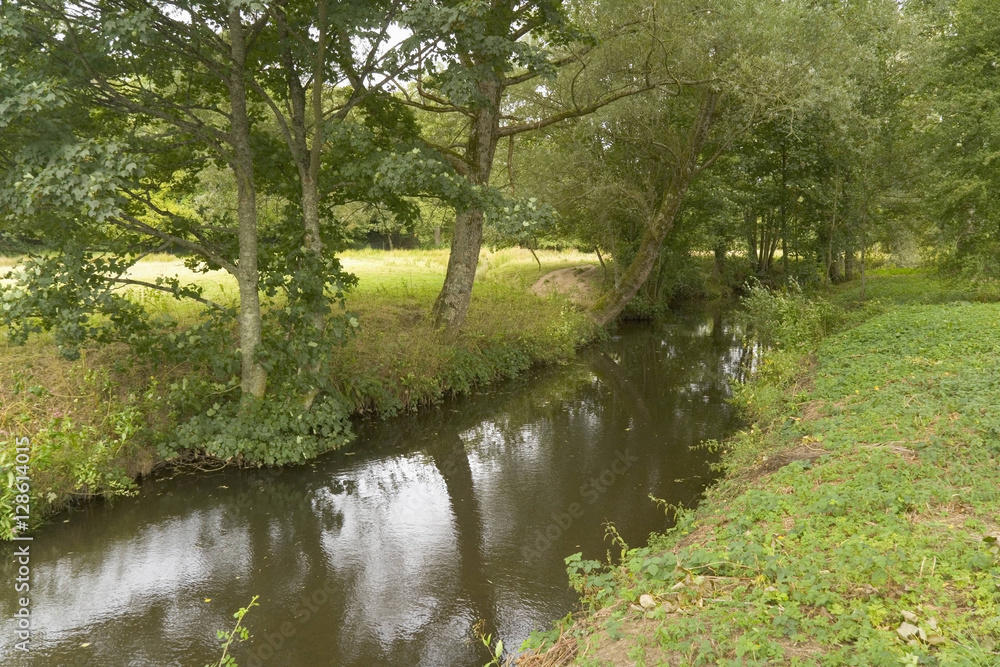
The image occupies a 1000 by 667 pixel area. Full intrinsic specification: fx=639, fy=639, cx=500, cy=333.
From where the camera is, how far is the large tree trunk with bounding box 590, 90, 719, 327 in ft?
61.1

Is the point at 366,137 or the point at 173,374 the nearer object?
the point at 366,137

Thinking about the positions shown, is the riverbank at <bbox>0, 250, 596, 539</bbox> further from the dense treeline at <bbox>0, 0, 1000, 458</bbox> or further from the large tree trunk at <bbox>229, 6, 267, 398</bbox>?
the large tree trunk at <bbox>229, 6, 267, 398</bbox>

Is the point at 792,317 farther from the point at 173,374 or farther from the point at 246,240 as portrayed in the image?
the point at 173,374

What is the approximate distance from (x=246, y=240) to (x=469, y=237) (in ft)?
19.2

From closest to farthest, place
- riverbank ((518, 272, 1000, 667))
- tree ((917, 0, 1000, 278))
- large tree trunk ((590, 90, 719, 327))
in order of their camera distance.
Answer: riverbank ((518, 272, 1000, 667)), tree ((917, 0, 1000, 278)), large tree trunk ((590, 90, 719, 327))

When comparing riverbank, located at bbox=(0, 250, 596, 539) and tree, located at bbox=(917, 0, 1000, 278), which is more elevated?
tree, located at bbox=(917, 0, 1000, 278)

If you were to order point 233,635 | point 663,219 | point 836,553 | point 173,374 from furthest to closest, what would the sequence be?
point 663,219, point 173,374, point 233,635, point 836,553

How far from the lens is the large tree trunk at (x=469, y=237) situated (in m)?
14.6

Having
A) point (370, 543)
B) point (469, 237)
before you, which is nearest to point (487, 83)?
point (469, 237)

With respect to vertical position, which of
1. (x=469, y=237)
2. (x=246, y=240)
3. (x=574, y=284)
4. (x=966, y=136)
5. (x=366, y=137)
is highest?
(x=966, y=136)

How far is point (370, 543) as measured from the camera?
26.9 ft

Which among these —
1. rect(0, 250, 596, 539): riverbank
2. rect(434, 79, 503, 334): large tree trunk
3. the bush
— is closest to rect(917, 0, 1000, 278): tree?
the bush

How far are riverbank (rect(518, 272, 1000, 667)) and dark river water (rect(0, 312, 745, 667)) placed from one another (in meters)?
1.03

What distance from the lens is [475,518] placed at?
349 inches
